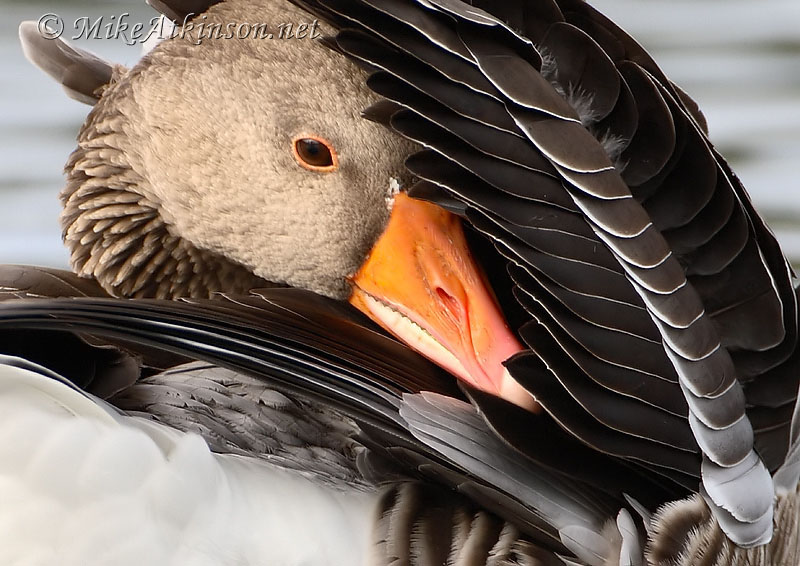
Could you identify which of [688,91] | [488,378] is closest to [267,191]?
[488,378]

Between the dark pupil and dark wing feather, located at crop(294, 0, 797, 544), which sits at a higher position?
A: dark wing feather, located at crop(294, 0, 797, 544)

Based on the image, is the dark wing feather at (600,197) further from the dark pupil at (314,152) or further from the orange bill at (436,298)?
the dark pupil at (314,152)

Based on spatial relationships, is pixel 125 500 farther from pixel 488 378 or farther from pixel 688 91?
pixel 688 91

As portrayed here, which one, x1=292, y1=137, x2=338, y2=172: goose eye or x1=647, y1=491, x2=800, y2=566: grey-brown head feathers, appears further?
x1=292, y1=137, x2=338, y2=172: goose eye

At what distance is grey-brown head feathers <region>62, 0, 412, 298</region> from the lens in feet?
7.71

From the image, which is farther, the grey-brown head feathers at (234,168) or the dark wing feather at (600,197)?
the grey-brown head feathers at (234,168)

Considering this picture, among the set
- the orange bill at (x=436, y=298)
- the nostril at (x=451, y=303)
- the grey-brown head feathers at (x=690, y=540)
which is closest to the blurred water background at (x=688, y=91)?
the orange bill at (x=436, y=298)

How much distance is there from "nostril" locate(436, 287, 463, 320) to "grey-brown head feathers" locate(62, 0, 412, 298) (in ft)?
0.66

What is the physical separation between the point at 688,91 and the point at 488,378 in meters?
3.19

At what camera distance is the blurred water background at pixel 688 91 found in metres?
4.31

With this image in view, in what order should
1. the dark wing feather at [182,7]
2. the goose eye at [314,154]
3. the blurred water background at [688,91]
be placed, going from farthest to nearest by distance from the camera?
the blurred water background at [688,91] < the dark wing feather at [182,7] < the goose eye at [314,154]

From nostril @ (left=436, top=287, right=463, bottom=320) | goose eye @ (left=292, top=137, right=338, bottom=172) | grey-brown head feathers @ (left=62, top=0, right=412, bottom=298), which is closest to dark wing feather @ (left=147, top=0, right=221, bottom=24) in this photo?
grey-brown head feathers @ (left=62, top=0, right=412, bottom=298)

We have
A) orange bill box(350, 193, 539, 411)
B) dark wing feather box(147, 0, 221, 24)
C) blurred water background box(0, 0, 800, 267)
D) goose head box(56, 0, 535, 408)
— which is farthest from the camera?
blurred water background box(0, 0, 800, 267)

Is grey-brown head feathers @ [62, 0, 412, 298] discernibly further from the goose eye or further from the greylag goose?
the greylag goose
